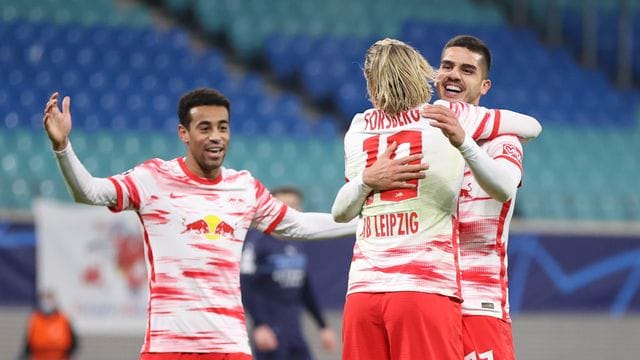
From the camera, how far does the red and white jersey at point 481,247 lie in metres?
5.18

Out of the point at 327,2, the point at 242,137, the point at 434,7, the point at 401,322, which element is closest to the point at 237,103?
the point at 242,137

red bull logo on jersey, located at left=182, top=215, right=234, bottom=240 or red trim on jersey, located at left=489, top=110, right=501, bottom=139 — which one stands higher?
red trim on jersey, located at left=489, top=110, right=501, bottom=139

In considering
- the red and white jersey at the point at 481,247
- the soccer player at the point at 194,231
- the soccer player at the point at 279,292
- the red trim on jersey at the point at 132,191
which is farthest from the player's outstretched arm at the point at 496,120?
the soccer player at the point at 279,292

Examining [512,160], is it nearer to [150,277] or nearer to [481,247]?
[481,247]

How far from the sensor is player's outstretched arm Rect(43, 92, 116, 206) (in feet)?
16.1

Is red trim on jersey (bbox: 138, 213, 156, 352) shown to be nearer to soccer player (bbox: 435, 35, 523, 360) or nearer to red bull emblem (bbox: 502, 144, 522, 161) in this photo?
soccer player (bbox: 435, 35, 523, 360)

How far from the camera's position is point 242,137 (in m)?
15.6

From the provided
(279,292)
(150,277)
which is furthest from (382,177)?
(279,292)

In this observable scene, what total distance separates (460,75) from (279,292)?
4574mm

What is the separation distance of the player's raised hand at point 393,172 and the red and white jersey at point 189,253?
113cm

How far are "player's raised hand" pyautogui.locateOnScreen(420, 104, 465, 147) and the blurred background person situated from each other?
797cm

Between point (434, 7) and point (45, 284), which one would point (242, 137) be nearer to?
point (45, 284)

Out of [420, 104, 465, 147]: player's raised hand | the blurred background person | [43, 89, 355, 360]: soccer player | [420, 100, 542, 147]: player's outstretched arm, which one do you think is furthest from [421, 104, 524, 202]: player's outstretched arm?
the blurred background person

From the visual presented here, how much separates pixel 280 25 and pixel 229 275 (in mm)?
Answer: 13372
